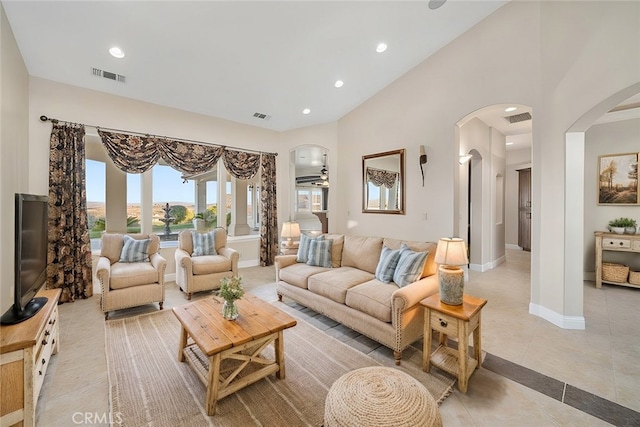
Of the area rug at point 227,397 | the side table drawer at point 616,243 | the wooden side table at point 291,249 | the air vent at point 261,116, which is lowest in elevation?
the area rug at point 227,397

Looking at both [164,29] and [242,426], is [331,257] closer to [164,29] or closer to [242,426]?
Result: [242,426]

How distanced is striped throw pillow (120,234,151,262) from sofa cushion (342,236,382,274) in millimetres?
2908

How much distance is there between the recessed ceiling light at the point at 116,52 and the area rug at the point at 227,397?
328 cm

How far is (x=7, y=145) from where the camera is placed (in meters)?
2.58

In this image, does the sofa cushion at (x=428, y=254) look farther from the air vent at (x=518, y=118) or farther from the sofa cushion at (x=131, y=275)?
the air vent at (x=518, y=118)

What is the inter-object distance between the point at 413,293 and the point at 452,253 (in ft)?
1.66

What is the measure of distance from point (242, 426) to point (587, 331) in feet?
11.7

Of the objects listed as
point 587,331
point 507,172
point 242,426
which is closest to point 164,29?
point 242,426

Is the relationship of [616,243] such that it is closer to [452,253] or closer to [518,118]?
[518,118]

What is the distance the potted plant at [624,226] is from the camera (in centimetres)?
409

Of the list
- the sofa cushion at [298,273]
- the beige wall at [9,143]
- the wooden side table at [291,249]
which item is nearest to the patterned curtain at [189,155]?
the beige wall at [9,143]

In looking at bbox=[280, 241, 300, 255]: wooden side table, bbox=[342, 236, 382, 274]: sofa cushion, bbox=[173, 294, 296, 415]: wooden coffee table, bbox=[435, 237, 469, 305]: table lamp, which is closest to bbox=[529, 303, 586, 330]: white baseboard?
bbox=[435, 237, 469, 305]: table lamp

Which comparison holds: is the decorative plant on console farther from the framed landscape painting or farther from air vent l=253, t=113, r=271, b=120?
the framed landscape painting

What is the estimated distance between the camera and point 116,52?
3189mm
